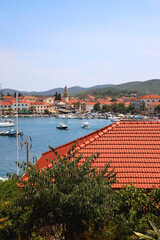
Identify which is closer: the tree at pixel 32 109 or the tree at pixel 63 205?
the tree at pixel 63 205

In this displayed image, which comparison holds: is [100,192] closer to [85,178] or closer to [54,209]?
[85,178]

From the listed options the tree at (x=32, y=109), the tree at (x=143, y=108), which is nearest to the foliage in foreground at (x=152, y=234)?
the tree at (x=143, y=108)

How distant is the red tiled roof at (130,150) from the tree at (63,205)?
2.28m

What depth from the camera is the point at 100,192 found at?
5.82 metres

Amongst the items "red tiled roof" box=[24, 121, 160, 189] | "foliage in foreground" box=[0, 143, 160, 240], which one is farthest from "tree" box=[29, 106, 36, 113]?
"foliage in foreground" box=[0, 143, 160, 240]

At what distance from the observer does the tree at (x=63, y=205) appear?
18.5 ft

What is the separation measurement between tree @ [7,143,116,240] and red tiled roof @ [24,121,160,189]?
2282 millimetres

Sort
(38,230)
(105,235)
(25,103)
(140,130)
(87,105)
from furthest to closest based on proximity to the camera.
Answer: (87,105) < (25,103) < (140,130) < (38,230) < (105,235)

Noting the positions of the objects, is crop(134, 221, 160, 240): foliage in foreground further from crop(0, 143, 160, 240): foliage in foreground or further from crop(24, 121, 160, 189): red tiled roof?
crop(24, 121, 160, 189): red tiled roof

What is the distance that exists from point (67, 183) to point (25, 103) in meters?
139

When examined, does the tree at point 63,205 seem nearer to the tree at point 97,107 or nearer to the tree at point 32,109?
the tree at point 32,109

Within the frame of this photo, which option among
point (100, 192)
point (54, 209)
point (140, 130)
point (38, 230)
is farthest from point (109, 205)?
point (140, 130)

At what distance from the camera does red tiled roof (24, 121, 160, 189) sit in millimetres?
8234

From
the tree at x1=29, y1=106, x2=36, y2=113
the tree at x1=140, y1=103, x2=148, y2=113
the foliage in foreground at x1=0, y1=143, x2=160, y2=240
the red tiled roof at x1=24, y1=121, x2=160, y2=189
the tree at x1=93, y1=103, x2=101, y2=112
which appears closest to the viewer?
the foliage in foreground at x1=0, y1=143, x2=160, y2=240
